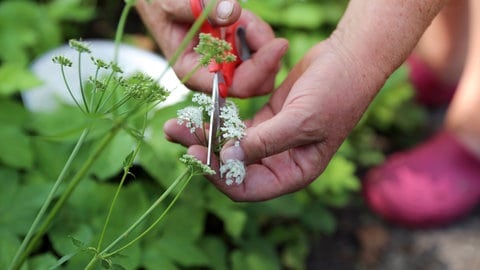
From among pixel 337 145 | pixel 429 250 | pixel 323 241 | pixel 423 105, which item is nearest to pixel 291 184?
pixel 337 145

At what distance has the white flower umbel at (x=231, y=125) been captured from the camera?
95 cm

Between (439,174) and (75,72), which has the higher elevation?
(75,72)

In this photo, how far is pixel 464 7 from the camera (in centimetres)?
210

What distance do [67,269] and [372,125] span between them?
133 cm

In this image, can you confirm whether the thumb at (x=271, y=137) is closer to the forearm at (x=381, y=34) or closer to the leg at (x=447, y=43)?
the forearm at (x=381, y=34)

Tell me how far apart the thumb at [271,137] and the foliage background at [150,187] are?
0.75 feet

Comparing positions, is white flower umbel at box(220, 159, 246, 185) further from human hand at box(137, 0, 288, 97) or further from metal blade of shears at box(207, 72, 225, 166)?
human hand at box(137, 0, 288, 97)

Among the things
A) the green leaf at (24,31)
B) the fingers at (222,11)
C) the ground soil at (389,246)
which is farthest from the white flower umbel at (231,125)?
the ground soil at (389,246)

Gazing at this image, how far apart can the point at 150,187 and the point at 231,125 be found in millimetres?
596

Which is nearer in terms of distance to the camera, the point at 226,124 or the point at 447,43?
the point at 226,124

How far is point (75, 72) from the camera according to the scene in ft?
6.34

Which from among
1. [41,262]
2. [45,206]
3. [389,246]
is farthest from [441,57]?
[45,206]

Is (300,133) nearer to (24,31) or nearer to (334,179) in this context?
(334,179)

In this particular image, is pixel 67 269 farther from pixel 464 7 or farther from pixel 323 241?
pixel 464 7
